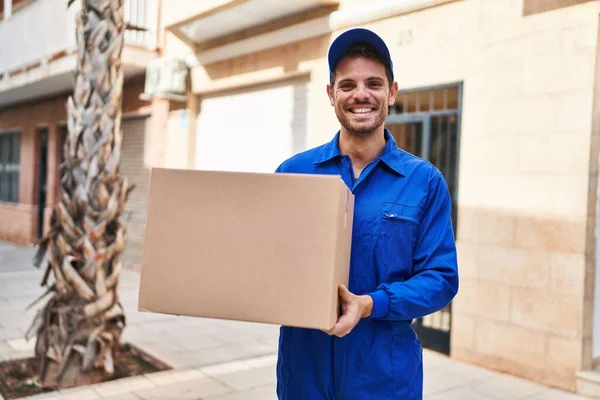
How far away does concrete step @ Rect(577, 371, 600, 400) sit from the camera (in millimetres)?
4379

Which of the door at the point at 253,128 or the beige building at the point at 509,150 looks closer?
the beige building at the point at 509,150

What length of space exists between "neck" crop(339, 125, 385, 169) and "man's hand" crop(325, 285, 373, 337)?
53 centimetres

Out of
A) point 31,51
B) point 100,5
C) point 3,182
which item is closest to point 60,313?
point 100,5

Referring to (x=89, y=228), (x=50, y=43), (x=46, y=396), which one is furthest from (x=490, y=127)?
(x=50, y=43)

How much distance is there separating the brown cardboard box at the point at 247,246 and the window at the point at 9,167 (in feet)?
49.4

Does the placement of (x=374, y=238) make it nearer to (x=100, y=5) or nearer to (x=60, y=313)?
(x=60, y=313)

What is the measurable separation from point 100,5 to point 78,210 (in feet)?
5.61

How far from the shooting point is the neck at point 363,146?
191 centimetres

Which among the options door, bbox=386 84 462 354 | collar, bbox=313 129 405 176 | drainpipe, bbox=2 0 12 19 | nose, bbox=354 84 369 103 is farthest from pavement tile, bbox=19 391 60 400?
drainpipe, bbox=2 0 12 19

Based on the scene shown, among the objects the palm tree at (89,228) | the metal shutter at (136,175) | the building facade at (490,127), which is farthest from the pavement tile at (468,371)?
the metal shutter at (136,175)

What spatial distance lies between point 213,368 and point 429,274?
3579mm

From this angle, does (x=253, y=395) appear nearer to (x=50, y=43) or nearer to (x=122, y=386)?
(x=122, y=386)

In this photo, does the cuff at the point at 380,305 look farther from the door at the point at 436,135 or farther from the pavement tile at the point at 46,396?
the door at the point at 436,135

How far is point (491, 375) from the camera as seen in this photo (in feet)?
16.5
